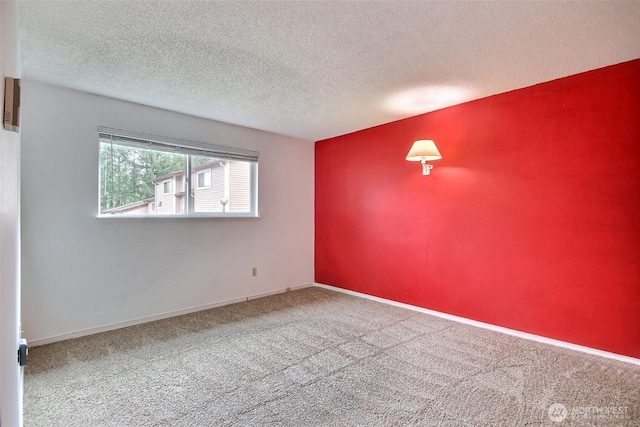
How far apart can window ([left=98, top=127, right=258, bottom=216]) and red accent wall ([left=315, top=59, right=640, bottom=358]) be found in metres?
1.68

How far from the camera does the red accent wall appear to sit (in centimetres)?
245

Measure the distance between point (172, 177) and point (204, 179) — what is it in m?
0.38

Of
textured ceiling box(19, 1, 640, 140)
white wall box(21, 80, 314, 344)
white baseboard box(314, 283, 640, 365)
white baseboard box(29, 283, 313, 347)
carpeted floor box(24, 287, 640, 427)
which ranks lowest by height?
carpeted floor box(24, 287, 640, 427)

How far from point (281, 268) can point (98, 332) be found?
225 cm

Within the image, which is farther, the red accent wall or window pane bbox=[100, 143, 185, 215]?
window pane bbox=[100, 143, 185, 215]

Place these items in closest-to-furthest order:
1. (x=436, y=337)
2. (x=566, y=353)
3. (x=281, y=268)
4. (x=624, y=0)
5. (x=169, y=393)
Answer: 1. (x=624, y=0)
2. (x=169, y=393)
3. (x=566, y=353)
4. (x=436, y=337)
5. (x=281, y=268)

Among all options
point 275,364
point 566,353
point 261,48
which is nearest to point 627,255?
point 566,353

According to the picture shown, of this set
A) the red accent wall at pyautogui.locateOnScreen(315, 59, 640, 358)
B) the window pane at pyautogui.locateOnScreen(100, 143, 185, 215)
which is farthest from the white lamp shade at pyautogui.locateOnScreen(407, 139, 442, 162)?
the window pane at pyautogui.locateOnScreen(100, 143, 185, 215)

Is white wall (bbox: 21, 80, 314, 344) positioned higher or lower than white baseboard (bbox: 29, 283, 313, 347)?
higher

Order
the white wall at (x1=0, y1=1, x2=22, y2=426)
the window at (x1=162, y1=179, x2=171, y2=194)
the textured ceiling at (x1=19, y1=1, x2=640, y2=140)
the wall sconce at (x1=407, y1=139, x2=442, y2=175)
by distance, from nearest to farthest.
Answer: the white wall at (x1=0, y1=1, x2=22, y2=426), the textured ceiling at (x1=19, y1=1, x2=640, y2=140), the wall sconce at (x1=407, y1=139, x2=442, y2=175), the window at (x1=162, y1=179, x2=171, y2=194)

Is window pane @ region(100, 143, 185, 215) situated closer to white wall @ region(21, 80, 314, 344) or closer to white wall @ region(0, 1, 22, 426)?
white wall @ region(21, 80, 314, 344)

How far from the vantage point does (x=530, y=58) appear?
236cm

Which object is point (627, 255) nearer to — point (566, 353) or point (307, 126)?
point (566, 353)

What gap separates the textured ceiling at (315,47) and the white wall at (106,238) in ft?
1.02
